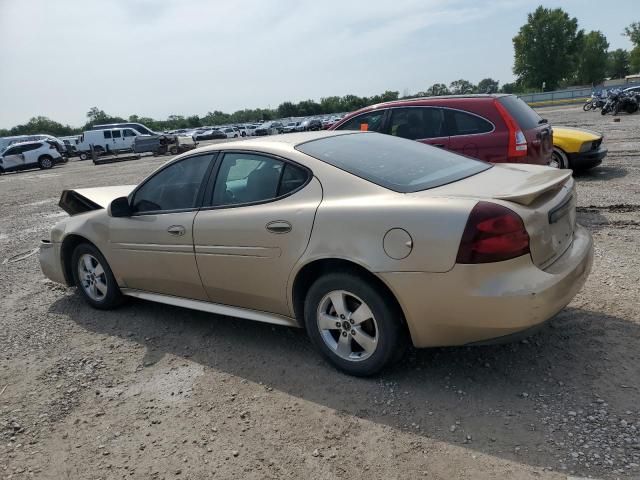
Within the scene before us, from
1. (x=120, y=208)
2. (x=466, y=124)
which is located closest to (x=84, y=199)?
(x=120, y=208)

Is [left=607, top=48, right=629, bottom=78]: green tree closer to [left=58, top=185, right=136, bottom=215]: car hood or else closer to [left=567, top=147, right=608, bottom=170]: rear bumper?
[left=567, top=147, right=608, bottom=170]: rear bumper

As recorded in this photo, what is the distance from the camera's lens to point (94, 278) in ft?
15.9

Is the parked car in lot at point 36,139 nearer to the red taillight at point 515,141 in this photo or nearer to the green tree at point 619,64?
the red taillight at point 515,141

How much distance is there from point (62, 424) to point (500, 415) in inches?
102

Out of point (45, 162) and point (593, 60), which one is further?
point (593, 60)

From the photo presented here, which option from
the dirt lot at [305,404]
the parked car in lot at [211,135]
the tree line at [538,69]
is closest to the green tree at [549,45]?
the tree line at [538,69]

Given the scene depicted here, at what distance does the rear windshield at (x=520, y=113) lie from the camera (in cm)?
645

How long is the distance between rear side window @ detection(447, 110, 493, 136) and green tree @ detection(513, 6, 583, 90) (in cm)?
9882

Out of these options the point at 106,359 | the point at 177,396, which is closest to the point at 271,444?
the point at 177,396

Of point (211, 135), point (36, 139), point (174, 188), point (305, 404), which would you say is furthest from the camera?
point (211, 135)

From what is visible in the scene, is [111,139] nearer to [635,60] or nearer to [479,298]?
[479,298]

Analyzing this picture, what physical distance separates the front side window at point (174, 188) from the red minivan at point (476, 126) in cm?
378

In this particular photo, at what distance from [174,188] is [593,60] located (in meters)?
120

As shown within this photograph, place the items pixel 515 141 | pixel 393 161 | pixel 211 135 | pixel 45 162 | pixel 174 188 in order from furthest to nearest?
1. pixel 211 135
2. pixel 45 162
3. pixel 515 141
4. pixel 174 188
5. pixel 393 161
